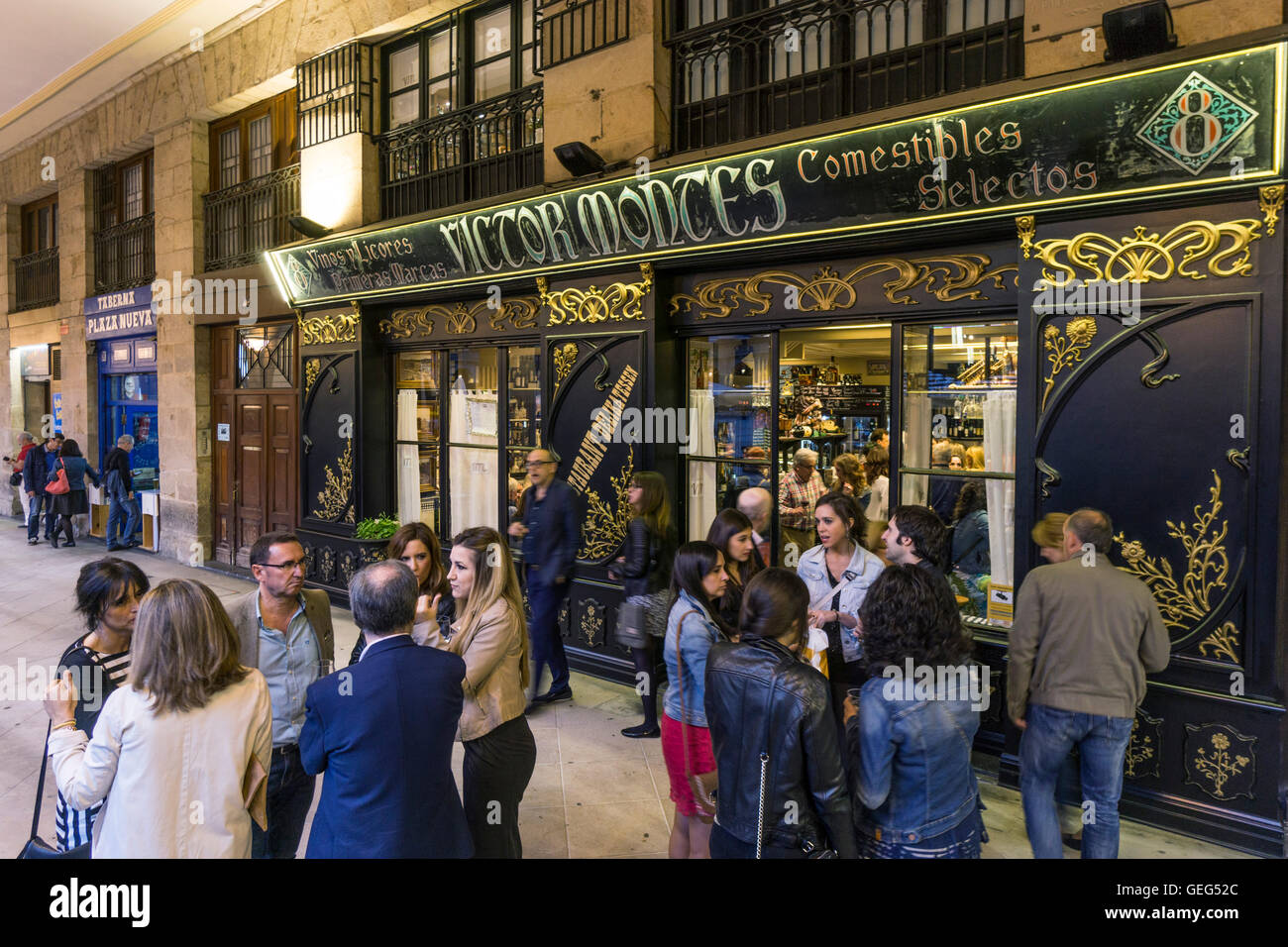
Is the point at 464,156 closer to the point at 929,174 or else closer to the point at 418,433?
the point at 418,433

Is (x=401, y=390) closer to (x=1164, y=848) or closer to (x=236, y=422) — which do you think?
(x=236, y=422)

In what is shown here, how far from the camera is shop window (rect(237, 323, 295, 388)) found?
1089 centimetres

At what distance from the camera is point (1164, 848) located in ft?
14.7

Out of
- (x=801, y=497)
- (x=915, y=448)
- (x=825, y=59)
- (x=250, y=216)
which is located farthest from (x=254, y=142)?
(x=915, y=448)

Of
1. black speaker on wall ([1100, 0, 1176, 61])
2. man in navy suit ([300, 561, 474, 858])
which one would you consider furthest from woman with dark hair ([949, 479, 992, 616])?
man in navy suit ([300, 561, 474, 858])

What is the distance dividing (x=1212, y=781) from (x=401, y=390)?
815 cm

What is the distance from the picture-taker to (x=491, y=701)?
3416mm

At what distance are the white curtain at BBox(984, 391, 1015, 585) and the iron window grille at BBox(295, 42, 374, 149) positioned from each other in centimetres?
724

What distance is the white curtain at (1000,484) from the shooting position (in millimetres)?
5504

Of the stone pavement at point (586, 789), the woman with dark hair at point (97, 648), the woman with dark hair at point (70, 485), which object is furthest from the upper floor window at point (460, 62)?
the woman with dark hair at point (70, 485)

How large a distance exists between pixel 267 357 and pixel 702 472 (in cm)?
690

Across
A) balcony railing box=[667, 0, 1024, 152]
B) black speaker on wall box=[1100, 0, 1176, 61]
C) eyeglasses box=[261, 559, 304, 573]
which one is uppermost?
balcony railing box=[667, 0, 1024, 152]

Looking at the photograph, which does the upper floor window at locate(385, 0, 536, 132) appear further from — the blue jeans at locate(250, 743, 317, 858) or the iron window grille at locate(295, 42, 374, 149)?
the blue jeans at locate(250, 743, 317, 858)
